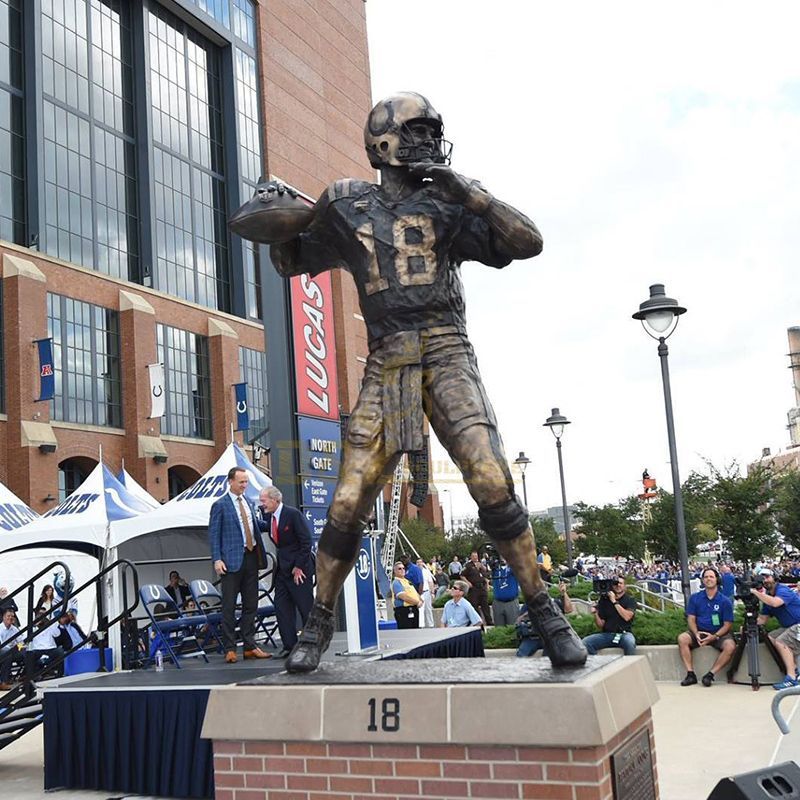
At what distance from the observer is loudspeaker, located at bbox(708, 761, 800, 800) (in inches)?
124

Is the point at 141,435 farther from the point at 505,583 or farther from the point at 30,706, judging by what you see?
the point at 30,706

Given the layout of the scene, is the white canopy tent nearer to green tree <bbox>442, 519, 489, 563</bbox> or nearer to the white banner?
the white banner

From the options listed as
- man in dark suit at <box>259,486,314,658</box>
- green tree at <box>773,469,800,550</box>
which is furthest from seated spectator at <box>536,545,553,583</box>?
green tree at <box>773,469,800,550</box>

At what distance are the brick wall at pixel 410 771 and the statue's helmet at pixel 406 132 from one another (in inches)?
105

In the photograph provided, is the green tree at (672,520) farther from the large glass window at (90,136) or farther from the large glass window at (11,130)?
the large glass window at (11,130)

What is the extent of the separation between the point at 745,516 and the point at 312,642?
22035 mm

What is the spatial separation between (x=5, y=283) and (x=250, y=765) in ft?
99.7

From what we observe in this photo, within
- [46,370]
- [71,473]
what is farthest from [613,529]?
[46,370]

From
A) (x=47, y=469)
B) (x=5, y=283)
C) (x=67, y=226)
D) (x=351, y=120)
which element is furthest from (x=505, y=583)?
(x=351, y=120)

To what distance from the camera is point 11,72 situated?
33.8 meters

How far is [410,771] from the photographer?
12.1 ft

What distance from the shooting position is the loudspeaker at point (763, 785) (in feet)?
10.3

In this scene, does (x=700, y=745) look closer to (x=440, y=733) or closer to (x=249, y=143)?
(x=440, y=733)

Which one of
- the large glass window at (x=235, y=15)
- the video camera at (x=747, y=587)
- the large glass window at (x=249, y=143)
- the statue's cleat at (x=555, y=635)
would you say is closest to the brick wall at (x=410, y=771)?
the statue's cleat at (x=555, y=635)
